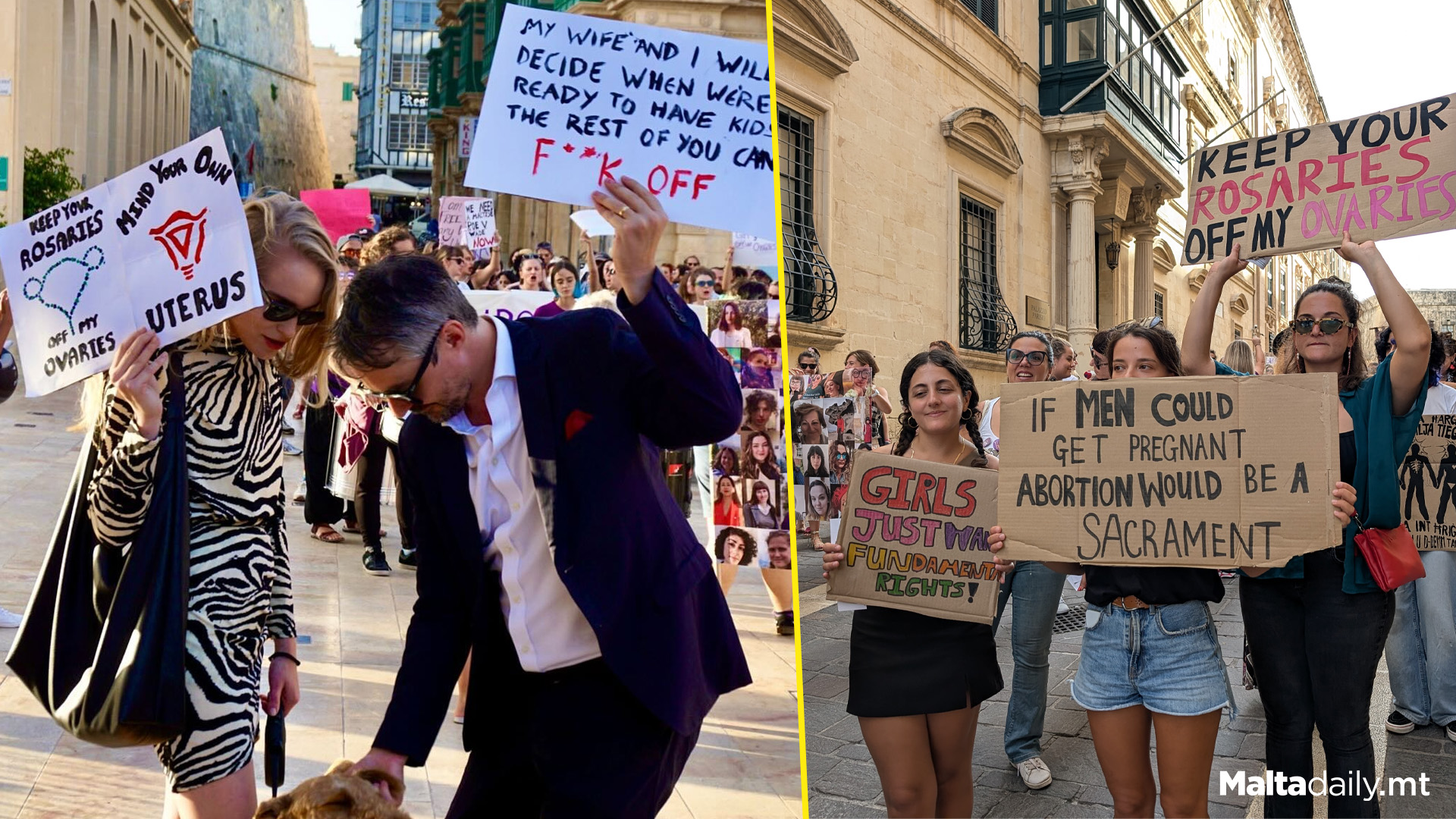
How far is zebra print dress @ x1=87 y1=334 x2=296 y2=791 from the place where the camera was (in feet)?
7.12

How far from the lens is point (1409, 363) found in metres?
3.20

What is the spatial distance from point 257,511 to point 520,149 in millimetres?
1112

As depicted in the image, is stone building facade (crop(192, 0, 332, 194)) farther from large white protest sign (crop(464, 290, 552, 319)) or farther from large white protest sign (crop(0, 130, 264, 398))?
large white protest sign (crop(0, 130, 264, 398))

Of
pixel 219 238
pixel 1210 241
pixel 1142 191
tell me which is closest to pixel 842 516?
pixel 1210 241

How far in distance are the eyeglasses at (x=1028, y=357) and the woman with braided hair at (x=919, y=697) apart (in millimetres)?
1679

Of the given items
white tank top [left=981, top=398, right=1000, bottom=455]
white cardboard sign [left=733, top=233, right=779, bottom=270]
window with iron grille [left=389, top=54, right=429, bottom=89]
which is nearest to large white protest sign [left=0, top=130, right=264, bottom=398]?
white tank top [left=981, top=398, right=1000, bottom=455]

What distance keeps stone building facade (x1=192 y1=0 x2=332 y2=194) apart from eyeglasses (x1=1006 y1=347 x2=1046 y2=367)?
6530 cm

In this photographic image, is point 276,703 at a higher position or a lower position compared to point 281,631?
lower

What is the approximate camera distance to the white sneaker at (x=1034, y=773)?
13.8 ft

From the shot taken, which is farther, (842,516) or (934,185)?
(934,185)

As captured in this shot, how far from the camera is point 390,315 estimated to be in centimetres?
188

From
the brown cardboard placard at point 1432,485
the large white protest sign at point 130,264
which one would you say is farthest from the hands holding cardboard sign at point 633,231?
the brown cardboard placard at point 1432,485

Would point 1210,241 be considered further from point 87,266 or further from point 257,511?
point 87,266

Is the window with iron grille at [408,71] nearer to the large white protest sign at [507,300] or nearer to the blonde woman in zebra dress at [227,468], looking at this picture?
the large white protest sign at [507,300]
